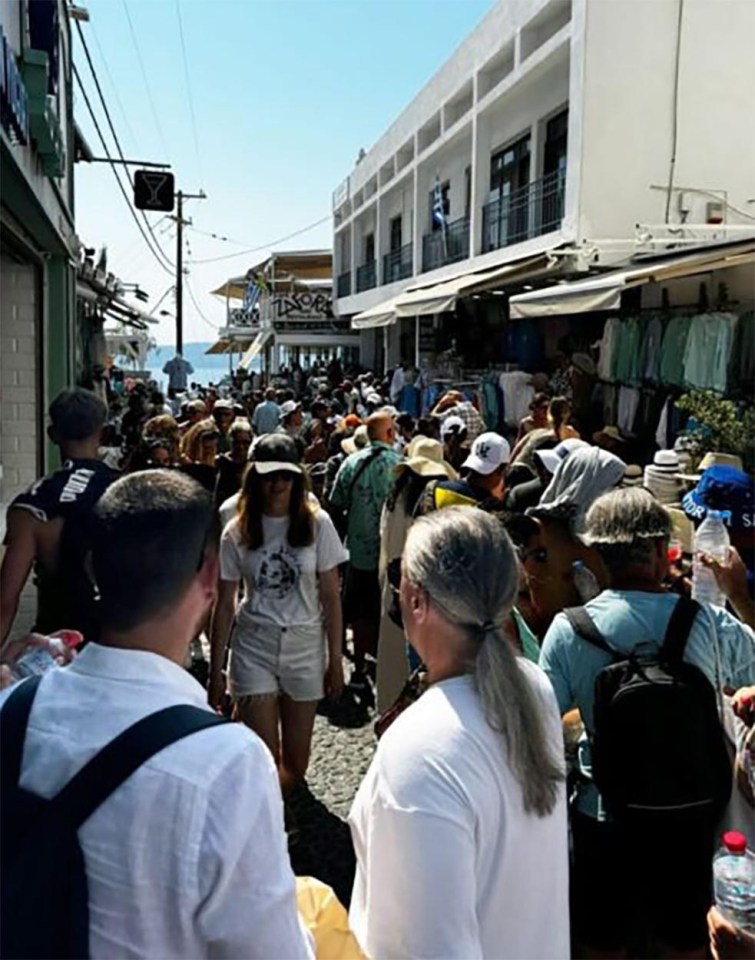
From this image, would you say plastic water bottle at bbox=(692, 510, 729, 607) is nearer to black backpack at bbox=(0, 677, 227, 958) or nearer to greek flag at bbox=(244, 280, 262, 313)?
black backpack at bbox=(0, 677, 227, 958)

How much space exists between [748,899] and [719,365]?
669cm

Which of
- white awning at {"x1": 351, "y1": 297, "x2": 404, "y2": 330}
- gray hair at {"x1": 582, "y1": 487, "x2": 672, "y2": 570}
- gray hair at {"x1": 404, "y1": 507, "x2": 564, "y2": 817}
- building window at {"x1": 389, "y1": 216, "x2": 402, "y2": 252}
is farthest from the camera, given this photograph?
building window at {"x1": 389, "y1": 216, "x2": 402, "y2": 252}

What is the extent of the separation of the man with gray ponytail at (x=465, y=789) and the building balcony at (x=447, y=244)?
18267 millimetres

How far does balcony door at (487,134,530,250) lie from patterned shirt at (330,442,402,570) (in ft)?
36.8

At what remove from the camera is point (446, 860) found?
1601 millimetres

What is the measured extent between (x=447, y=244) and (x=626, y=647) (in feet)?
63.0

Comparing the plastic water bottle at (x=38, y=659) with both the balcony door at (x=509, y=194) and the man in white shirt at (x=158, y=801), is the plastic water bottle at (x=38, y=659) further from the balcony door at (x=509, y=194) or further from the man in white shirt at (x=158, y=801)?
the balcony door at (x=509, y=194)

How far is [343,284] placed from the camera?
34719 mm

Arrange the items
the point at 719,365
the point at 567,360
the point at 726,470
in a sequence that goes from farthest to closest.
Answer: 1. the point at 567,360
2. the point at 719,365
3. the point at 726,470

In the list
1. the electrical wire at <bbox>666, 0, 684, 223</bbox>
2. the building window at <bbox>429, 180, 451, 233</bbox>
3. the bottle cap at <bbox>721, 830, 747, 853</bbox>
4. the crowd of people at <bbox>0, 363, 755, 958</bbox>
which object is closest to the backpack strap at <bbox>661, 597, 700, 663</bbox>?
the crowd of people at <bbox>0, 363, 755, 958</bbox>

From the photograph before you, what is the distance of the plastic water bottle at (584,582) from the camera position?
3.35 m

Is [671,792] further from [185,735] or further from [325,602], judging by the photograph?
[325,602]

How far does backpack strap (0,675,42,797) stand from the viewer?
1320 mm

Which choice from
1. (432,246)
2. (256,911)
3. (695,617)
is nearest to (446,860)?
(256,911)
